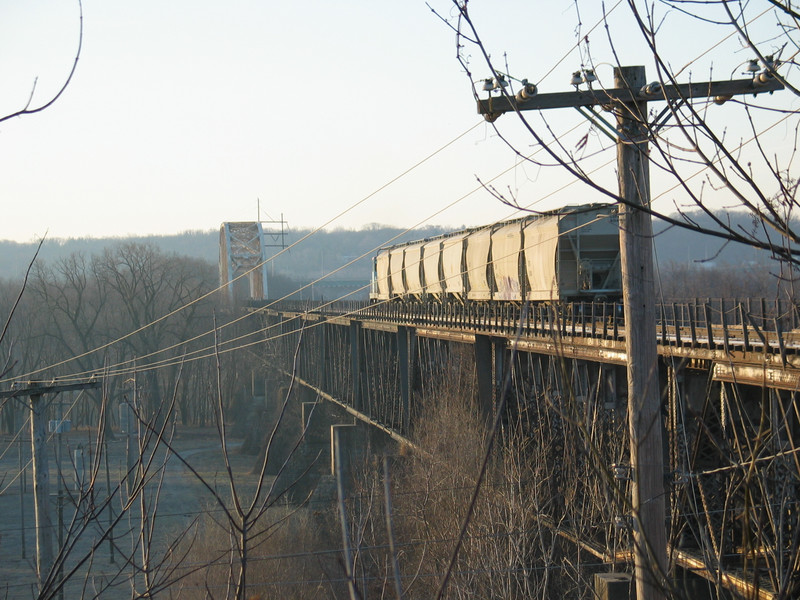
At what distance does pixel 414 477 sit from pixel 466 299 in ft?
33.3

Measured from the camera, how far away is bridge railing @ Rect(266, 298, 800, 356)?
34.7 ft

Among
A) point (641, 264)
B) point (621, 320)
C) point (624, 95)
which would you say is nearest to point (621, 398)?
point (621, 320)

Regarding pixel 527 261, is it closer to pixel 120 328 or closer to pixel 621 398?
pixel 621 398

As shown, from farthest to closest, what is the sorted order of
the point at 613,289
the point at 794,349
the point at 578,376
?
the point at 613,289
the point at 578,376
the point at 794,349

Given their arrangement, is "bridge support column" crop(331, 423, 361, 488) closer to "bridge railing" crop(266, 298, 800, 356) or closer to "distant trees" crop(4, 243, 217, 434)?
"bridge railing" crop(266, 298, 800, 356)

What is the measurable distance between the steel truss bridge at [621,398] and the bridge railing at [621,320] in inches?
3.2

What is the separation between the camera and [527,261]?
2853 centimetres

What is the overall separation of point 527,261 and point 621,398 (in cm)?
1075

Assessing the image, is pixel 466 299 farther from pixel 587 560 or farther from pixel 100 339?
pixel 100 339

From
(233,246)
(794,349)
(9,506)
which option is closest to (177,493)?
(9,506)

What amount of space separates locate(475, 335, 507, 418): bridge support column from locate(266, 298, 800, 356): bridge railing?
62 cm

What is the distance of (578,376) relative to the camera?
20.0 meters

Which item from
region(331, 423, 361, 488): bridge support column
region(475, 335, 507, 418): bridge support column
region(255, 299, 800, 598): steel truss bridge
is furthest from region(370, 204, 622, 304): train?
region(331, 423, 361, 488): bridge support column

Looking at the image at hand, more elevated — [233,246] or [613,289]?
[233,246]
